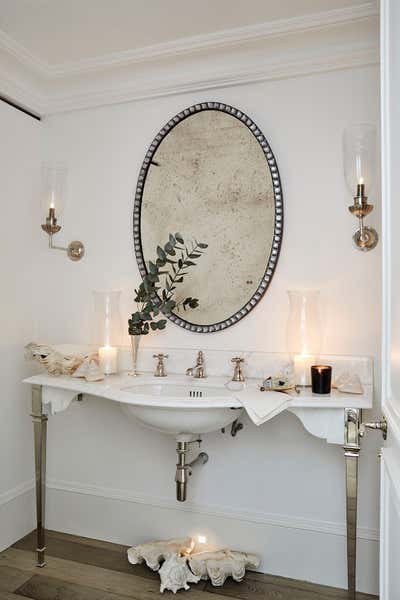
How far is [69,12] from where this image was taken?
6.33 ft

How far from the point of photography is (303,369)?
1924 millimetres

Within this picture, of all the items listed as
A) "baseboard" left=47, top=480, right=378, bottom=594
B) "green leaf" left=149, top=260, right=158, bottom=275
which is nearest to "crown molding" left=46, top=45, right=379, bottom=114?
"green leaf" left=149, top=260, right=158, bottom=275

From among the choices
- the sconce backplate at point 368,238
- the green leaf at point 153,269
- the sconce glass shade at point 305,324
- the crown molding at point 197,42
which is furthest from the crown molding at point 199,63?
the sconce glass shade at point 305,324

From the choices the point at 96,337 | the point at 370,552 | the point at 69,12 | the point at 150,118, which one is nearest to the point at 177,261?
the point at 96,337

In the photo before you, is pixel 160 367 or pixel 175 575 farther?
pixel 160 367

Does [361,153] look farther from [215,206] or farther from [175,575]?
[175,575]

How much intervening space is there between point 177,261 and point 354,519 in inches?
49.8

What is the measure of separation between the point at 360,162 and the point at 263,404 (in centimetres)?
94

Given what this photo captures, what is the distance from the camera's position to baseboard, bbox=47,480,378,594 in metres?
2.03

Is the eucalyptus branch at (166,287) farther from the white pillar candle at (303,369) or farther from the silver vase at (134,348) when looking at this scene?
the white pillar candle at (303,369)

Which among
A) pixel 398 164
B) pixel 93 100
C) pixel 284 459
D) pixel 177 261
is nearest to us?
pixel 398 164

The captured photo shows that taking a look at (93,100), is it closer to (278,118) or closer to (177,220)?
(177,220)

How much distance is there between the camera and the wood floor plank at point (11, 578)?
202cm

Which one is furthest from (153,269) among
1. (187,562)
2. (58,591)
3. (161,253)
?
(58,591)
